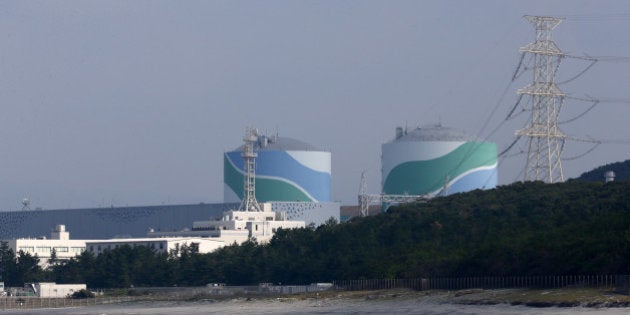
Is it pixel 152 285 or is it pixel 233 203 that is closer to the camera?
pixel 152 285

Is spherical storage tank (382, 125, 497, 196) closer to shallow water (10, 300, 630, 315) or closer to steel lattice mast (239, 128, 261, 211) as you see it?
steel lattice mast (239, 128, 261, 211)

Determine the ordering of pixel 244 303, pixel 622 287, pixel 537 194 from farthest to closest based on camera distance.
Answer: pixel 537 194 → pixel 244 303 → pixel 622 287

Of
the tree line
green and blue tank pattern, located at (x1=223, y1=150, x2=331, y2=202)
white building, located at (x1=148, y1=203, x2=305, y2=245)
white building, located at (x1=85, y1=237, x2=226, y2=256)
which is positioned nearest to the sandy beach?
the tree line

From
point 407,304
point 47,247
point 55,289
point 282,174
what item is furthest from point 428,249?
point 282,174

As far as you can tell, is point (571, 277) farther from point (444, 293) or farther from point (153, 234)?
point (153, 234)

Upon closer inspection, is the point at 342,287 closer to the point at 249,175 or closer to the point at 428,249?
the point at 428,249

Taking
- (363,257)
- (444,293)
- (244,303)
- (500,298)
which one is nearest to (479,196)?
(363,257)
